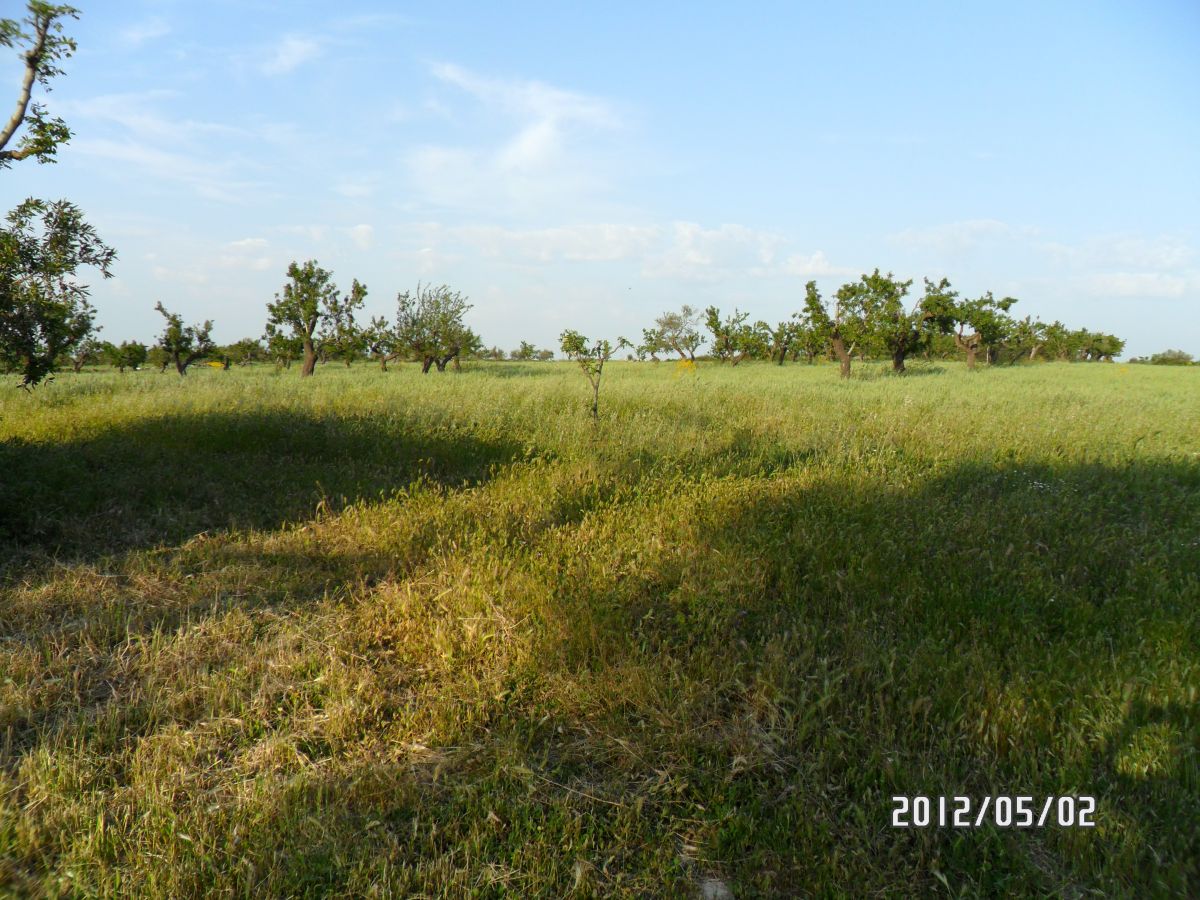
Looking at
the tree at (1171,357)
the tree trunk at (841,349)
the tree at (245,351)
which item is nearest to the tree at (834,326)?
the tree trunk at (841,349)

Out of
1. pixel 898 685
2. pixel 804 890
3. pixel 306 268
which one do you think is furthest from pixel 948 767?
pixel 306 268

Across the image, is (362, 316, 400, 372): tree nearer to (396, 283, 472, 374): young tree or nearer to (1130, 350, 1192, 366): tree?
(396, 283, 472, 374): young tree

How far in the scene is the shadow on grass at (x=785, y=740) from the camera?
7.80ft

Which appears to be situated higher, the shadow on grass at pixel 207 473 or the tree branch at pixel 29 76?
the tree branch at pixel 29 76

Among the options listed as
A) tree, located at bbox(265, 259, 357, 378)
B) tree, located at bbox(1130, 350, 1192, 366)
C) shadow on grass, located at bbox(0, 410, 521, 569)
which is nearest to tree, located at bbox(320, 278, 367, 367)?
tree, located at bbox(265, 259, 357, 378)

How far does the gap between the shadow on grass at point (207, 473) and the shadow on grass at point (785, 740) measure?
208 centimetres

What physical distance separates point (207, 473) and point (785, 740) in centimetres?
772

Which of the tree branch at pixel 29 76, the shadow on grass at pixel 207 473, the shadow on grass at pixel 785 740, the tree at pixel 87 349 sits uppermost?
the tree branch at pixel 29 76

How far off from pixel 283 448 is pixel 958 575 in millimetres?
8916

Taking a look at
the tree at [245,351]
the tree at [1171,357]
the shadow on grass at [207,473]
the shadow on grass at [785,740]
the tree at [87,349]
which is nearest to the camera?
the shadow on grass at [785,740]

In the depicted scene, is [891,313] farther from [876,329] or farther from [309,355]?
[309,355]

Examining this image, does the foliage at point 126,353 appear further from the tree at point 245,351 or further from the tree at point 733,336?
the tree at point 733,336

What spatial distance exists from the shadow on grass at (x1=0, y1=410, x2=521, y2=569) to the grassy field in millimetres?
75

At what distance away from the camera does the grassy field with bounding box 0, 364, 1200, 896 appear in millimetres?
2416
